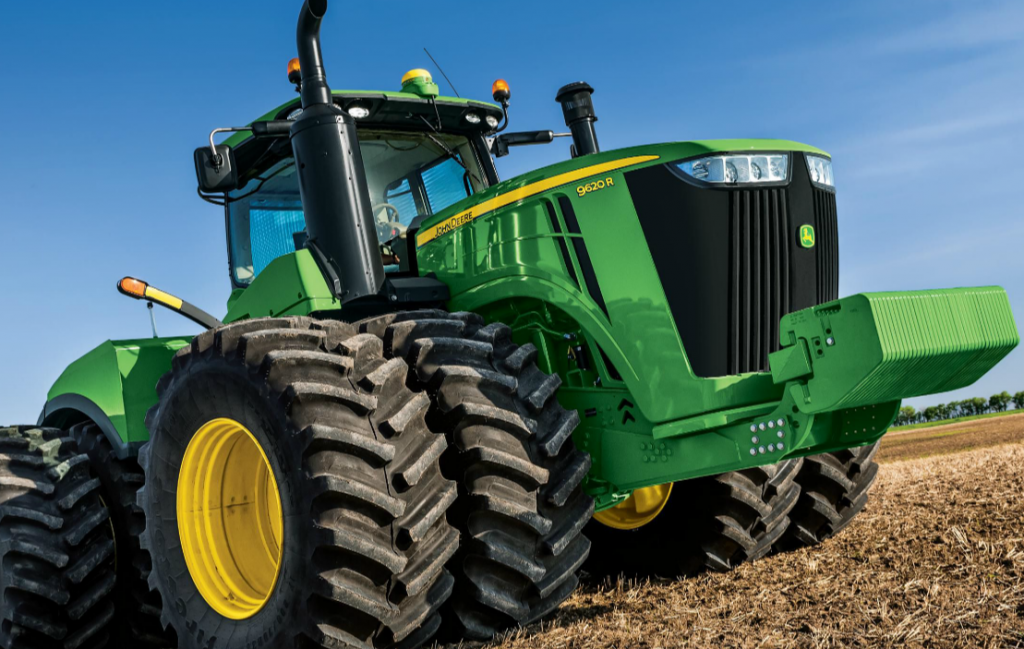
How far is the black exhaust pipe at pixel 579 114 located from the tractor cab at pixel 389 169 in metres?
0.53

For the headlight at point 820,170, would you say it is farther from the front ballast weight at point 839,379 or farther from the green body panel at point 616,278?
the front ballast weight at point 839,379

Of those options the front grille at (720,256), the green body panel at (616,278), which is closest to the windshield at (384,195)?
the green body panel at (616,278)

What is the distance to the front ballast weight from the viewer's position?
11.2 ft

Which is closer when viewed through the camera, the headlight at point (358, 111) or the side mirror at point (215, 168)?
the side mirror at point (215, 168)

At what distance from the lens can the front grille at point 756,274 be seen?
4062mm

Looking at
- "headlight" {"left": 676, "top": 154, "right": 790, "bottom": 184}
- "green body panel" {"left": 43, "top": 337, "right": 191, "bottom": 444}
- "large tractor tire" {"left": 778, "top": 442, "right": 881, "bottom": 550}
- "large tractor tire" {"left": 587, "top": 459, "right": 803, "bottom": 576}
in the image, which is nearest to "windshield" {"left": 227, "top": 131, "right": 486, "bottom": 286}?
"green body panel" {"left": 43, "top": 337, "right": 191, "bottom": 444}

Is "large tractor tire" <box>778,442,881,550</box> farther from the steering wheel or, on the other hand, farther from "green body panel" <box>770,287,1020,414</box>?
the steering wheel

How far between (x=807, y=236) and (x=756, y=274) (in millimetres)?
328

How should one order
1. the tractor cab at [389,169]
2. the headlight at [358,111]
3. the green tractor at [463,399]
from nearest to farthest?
the green tractor at [463,399]
the headlight at [358,111]
the tractor cab at [389,169]

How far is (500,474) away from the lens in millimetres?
3670

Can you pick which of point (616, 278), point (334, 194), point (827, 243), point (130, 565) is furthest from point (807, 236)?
point (130, 565)

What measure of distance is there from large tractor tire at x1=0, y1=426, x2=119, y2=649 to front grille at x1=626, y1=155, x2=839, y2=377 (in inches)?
133

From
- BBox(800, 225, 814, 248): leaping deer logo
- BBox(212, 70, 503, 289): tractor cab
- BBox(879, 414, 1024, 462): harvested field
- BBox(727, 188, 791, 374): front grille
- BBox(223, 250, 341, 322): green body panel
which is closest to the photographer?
BBox(727, 188, 791, 374): front grille

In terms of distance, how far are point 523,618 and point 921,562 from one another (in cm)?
214
